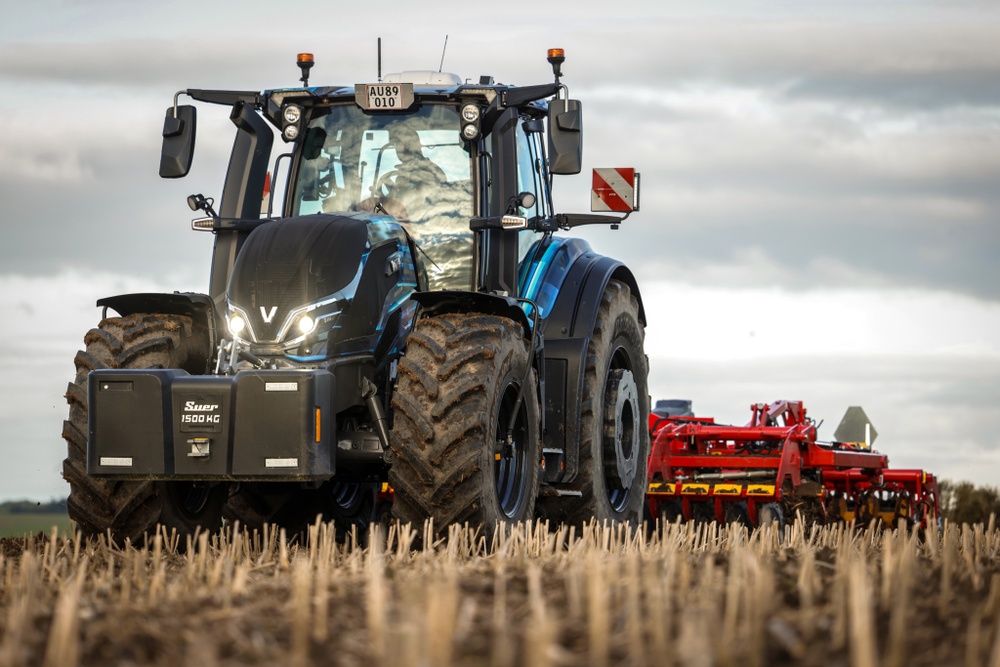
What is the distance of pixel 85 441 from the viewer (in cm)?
751

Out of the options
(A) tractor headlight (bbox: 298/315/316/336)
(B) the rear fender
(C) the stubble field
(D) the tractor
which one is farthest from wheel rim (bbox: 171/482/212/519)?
(C) the stubble field

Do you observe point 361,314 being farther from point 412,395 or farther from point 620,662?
point 620,662

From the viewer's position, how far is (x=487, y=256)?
8516 mm

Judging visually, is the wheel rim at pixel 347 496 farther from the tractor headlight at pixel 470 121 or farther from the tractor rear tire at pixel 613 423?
the tractor headlight at pixel 470 121

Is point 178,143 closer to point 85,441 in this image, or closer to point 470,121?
point 470,121

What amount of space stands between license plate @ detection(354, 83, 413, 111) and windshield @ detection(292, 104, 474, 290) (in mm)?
139

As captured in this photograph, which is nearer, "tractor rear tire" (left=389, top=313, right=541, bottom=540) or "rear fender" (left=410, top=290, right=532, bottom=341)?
"tractor rear tire" (left=389, top=313, right=541, bottom=540)

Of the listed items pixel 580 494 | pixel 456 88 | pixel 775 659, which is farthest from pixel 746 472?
pixel 775 659

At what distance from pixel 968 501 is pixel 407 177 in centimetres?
1775

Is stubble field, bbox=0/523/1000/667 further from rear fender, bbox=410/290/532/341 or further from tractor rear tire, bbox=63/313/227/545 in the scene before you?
rear fender, bbox=410/290/532/341

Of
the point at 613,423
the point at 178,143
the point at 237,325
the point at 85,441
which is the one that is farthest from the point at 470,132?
the point at 85,441

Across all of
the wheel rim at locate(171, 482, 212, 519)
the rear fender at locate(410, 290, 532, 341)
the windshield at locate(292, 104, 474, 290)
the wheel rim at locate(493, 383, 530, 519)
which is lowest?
the wheel rim at locate(171, 482, 212, 519)

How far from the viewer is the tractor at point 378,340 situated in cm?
697

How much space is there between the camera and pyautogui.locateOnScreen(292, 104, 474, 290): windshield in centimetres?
852
